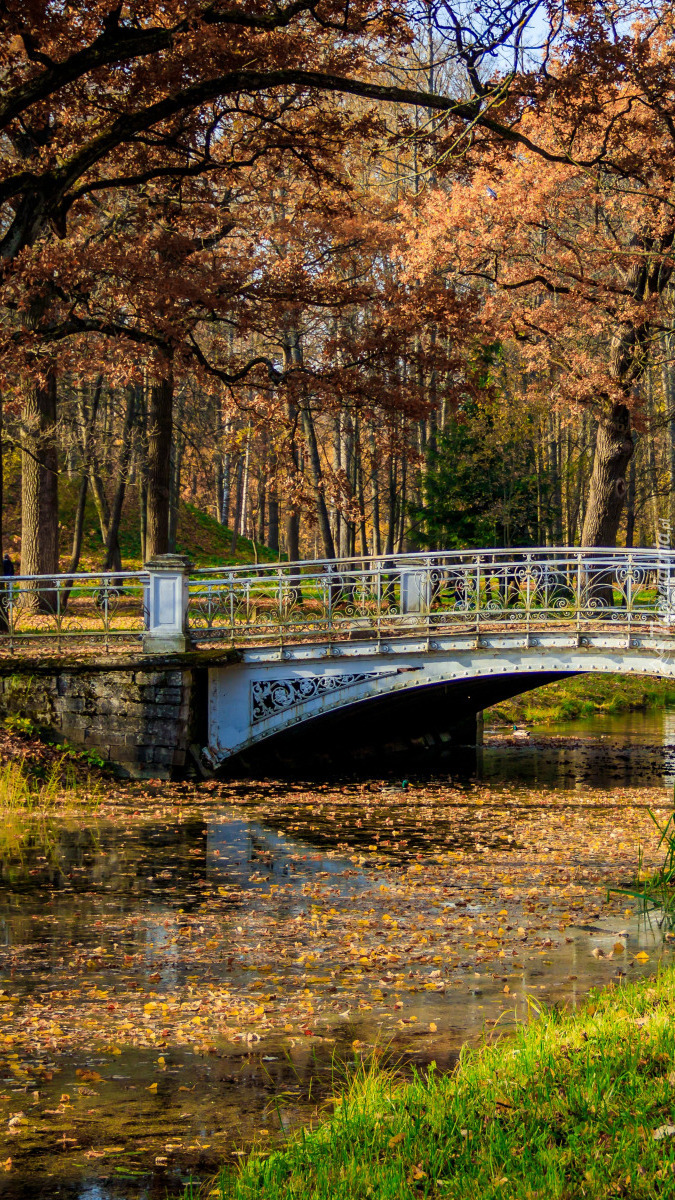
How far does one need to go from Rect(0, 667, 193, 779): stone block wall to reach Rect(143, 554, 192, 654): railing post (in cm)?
44

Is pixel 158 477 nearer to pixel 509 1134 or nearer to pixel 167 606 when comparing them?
pixel 167 606

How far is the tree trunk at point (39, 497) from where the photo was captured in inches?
779

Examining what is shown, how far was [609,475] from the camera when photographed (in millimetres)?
21406

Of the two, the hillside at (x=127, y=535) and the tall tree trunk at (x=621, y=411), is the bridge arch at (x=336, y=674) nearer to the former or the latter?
the tall tree trunk at (x=621, y=411)

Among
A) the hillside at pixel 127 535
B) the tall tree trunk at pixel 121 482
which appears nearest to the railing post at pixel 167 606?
the tall tree trunk at pixel 121 482

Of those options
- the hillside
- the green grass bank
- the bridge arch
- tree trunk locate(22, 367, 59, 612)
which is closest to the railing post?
the bridge arch

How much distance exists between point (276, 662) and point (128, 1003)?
936 centimetres

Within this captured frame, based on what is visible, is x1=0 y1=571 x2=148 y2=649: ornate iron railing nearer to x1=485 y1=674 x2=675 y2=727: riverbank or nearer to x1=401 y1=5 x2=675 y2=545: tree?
x1=401 y1=5 x2=675 y2=545: tree

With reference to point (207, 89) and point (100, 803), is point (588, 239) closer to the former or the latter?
point (207, 89)

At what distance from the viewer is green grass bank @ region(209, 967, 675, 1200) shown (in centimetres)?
379

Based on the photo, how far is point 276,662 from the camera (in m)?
16.2

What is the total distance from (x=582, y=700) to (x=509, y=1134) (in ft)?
77.3

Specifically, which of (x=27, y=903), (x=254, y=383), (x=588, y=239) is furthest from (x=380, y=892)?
(x=588, y=239)

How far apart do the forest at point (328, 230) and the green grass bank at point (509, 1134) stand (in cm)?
777
